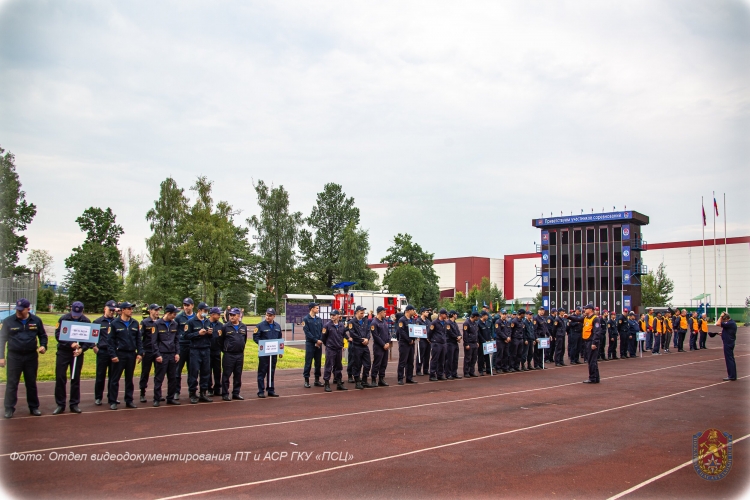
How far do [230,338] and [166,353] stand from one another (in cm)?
137

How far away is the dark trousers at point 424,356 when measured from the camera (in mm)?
17500

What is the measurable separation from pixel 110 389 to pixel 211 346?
2192mm

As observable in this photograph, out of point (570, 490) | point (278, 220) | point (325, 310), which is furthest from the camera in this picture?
point (278, 220)

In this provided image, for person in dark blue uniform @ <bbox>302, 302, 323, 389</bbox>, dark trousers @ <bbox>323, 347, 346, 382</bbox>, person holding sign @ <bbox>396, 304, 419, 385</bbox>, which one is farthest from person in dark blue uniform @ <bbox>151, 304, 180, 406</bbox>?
person holding sign @ <bbox>396, 304, 419, 385</bbox>

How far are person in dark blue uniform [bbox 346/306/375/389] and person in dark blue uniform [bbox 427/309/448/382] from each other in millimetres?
2543

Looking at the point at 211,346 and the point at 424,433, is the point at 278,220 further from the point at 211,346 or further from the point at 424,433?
the point at 424,433

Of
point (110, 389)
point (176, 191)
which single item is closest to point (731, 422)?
point (110, 389)

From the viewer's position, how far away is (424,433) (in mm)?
9031

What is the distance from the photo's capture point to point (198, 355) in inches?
472

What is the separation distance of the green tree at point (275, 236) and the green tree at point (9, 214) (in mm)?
20954

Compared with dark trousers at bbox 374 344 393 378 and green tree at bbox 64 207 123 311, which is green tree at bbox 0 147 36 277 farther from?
dark trousers at bbox 374 344 393 378

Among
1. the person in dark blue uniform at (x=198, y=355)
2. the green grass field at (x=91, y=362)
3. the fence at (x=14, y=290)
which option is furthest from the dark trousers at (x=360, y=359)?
the fence at (x=14, y=290)

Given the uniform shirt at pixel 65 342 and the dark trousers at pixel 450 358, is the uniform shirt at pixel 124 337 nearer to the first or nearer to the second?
the uniform shirt at pixel 65 342

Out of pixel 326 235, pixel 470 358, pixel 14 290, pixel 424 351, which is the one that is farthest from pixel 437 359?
pixel 326 235
